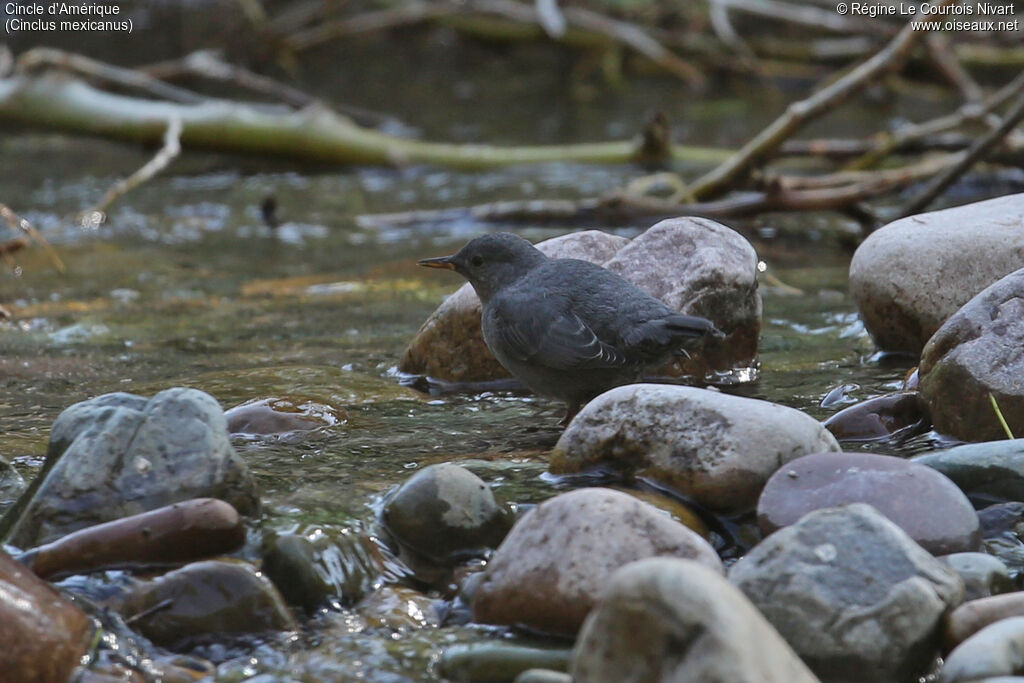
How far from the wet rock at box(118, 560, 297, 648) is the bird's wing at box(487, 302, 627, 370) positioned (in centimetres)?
162

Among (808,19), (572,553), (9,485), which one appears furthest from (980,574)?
(808,19)

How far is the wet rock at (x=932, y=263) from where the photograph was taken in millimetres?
5102

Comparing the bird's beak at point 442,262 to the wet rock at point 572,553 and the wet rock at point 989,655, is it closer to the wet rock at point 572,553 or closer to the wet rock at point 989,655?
the wet rock at point 572,553

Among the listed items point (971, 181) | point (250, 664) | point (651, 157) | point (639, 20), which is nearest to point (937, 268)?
point (250, 664)

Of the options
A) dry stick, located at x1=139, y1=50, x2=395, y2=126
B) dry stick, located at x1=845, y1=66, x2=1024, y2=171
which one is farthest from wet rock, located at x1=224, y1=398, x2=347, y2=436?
dry stick, located at x1=139, y1=50, x2=395, y2=126

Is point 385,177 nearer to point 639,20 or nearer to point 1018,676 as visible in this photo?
point 639,20

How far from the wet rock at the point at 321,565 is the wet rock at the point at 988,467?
1.67m

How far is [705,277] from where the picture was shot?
5.15m

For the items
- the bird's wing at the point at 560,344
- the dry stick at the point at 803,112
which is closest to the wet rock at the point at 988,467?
the bird's wing at the point at 560,344

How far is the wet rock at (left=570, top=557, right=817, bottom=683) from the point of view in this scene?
236 centimetres

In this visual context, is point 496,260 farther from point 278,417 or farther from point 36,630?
point 36,630

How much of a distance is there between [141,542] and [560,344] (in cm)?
178

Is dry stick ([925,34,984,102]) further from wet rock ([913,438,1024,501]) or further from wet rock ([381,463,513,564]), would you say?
wet rock ([381,463,513,564])

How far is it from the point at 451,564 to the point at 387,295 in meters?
3.71
